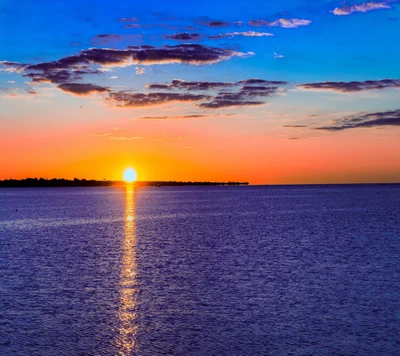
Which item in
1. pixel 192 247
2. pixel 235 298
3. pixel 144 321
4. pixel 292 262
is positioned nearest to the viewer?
pixel 144 321

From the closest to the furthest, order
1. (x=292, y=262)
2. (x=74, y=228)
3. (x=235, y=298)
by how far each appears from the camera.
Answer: (x=235, y=298)
(x=292, y=262)
(x=74, y=228)

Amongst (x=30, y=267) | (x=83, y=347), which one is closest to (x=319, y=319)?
(x=83, y=347)

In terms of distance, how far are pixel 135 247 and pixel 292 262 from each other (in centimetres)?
1899

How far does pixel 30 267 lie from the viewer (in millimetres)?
39625

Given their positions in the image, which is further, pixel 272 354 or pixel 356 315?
pixel 356 315

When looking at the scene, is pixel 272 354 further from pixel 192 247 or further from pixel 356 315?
pixel 192 247

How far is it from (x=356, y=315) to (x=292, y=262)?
16220 millimetres

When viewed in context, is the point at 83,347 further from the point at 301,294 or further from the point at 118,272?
the point at 118,272

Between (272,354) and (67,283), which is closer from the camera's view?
(272,354)

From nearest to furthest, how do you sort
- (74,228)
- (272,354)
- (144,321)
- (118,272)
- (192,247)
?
(272,354), (144,321), (118,272), (192,247), (74,228)

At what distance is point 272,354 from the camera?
19.7 m

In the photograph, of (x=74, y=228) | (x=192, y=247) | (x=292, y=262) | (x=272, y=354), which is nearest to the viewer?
(x=272, y=354)

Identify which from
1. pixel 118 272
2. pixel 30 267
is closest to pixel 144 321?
pixel 118 272

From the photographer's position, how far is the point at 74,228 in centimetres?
7975
